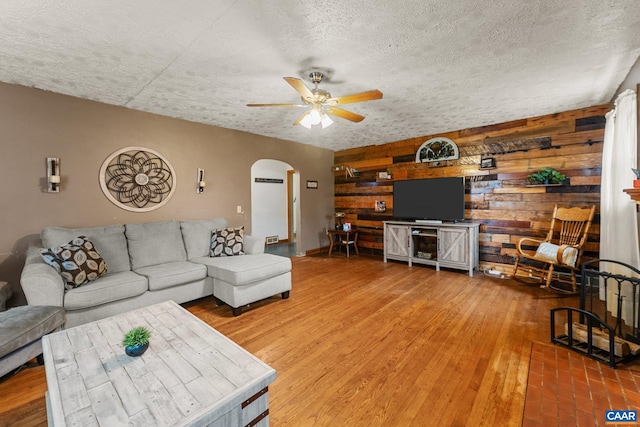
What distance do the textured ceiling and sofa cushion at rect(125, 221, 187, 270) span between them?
1524mm

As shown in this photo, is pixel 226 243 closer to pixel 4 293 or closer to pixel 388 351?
pixel 4 293

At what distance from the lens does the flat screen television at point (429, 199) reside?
14.5 ft

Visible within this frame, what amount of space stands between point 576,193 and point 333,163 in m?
4.33

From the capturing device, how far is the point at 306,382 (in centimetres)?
177

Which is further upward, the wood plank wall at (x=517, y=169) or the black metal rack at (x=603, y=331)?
the wood plank wall at (x=517, y=169)

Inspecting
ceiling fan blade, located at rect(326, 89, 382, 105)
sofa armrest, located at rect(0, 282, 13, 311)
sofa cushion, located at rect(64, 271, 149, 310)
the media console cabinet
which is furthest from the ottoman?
the media console cabinet

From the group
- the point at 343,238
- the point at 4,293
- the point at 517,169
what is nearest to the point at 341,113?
the point at 517,169

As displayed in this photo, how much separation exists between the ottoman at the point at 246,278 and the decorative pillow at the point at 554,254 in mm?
3227

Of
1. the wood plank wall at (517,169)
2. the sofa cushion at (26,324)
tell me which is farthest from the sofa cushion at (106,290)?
the wood plank wall at (517,169)

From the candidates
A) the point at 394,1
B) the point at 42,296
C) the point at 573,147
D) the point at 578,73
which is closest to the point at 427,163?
the point at 573,147

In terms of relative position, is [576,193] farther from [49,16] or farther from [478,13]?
[49,16]

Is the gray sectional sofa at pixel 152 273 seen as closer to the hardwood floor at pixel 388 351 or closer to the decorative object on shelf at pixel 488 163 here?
the hardwood floor at pixel 388 351

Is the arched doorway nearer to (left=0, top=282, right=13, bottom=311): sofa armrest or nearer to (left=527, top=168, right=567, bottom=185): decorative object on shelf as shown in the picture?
(left=0, top=282, right=13, bottom=311): sofa armrest

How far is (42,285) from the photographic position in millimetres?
2113
